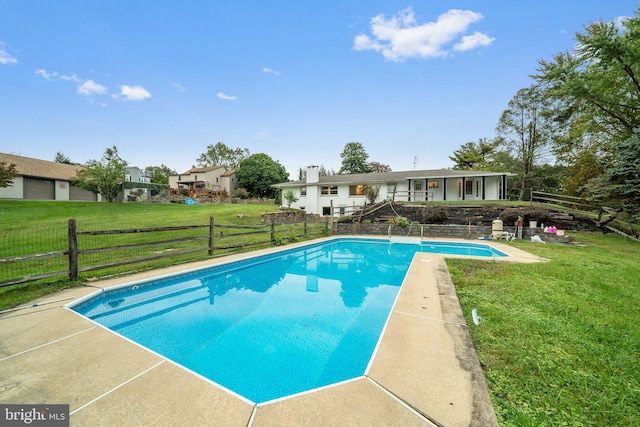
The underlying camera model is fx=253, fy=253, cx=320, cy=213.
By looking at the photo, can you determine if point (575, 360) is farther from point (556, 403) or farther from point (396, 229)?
point (396, 229)

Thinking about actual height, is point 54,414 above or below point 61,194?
below

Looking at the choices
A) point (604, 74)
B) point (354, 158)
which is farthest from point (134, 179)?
point (604, 74)

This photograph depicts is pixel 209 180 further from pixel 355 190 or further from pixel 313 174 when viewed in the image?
pixel 355 190

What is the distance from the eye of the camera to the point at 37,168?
25.1 meters

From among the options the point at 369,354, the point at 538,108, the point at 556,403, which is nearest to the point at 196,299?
the point at 369,354

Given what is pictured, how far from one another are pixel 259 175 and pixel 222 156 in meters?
21.6

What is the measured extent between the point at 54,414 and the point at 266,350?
6.54 ft

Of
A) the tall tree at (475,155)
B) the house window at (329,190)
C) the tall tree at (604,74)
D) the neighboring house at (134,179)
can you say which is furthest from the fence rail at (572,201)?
the neighboring house at (134,179)

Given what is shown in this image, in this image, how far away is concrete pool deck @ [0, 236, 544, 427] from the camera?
1.89 meters

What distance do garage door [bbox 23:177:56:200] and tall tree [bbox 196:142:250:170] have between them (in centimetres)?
3055

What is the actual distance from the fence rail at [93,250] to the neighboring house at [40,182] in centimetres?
1982

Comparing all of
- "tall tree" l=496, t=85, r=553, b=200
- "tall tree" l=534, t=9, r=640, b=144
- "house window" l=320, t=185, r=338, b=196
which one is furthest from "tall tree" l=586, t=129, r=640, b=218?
"house window" l=320, t=185, r=338, b=196

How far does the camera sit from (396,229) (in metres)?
16.5

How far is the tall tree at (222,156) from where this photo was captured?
5441 cm
